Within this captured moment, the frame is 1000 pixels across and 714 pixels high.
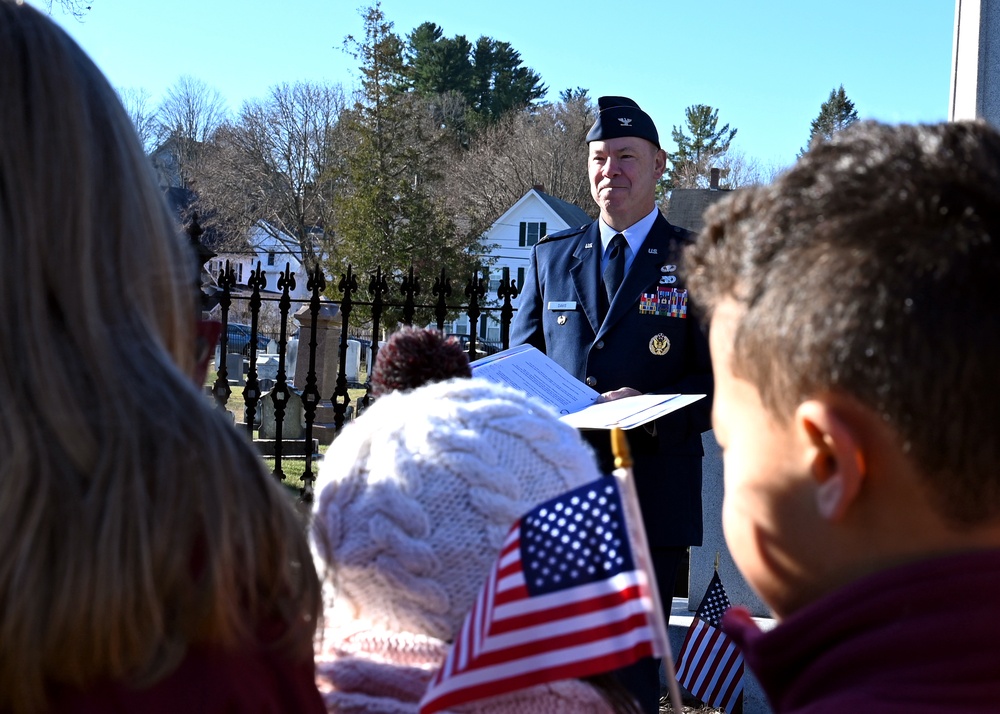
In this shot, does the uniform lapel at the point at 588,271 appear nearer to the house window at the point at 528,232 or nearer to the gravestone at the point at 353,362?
the gravestone at the point at 353,362

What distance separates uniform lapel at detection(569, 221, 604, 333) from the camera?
4.00m

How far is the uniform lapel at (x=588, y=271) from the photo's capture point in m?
4.00

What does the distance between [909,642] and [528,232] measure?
4979 cm

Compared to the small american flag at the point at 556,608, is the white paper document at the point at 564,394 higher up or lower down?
higher up

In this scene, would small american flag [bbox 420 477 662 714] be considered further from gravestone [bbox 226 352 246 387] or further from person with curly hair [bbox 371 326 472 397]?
gravestone [bbox 226 352 246 387]

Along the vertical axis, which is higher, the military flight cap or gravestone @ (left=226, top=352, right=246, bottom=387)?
the military flight cap

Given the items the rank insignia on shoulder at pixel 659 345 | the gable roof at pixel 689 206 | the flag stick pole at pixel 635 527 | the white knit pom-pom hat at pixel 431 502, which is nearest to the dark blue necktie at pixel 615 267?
the rank insignia on shoulder at pixel 659 345

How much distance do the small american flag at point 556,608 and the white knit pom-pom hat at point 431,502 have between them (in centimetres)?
9

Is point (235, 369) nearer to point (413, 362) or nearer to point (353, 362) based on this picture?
point (353, 362)

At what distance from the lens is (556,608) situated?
1351 millimetres

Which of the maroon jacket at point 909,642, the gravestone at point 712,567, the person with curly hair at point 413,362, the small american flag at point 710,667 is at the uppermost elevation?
the person with curly hair at point 413,362

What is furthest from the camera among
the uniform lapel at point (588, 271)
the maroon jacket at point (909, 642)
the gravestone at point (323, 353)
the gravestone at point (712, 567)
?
the gravestone at point (323, 353)

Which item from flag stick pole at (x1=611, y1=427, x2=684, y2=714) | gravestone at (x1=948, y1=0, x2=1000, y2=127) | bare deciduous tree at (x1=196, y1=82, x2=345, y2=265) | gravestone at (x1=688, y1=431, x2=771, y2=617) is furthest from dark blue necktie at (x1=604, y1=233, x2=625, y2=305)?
bare deciduous tree at (x1=196, y1=82, x2=345, y2=265)

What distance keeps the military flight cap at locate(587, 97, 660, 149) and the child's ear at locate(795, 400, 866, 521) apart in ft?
10.5
